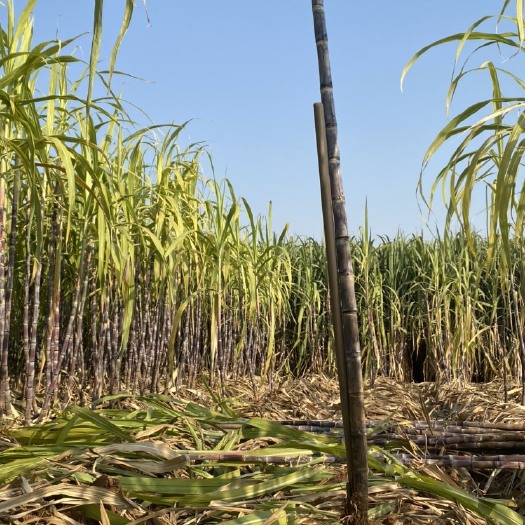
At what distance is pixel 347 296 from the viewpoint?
1291mm

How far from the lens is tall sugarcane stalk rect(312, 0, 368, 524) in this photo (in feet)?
4.23

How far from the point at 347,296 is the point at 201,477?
69 centimetres

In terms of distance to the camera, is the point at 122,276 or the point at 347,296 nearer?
the point at 347,296

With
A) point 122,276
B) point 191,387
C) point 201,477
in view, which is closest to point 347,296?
point 201,477

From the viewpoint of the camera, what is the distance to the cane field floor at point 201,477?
145cm

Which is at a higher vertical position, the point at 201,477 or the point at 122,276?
the point at 122,276

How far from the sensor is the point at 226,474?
65.1 inches

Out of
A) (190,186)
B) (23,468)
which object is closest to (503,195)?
(23,468)

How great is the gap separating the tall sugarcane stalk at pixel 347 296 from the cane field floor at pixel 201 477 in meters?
0.21

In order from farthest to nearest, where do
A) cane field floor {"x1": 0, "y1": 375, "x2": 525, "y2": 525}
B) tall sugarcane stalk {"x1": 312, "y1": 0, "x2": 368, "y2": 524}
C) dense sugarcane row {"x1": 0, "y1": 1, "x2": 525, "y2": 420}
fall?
dense sugarcane row {"x1": 0, "y1": 1, "x2": 525, "y2": 420}, cane field floor {"x1": 0, "y1": 375, "x2": 525, "y2": 525}, tall sugarcane stalk {"x1": 312, "y1": 0, "x2": 368, "y2": 524}

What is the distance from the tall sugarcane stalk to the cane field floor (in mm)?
210

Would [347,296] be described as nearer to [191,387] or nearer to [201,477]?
[201,477]

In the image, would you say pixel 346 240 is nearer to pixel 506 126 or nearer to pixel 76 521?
pixel 76 521

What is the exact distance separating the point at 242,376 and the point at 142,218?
1.43 m
